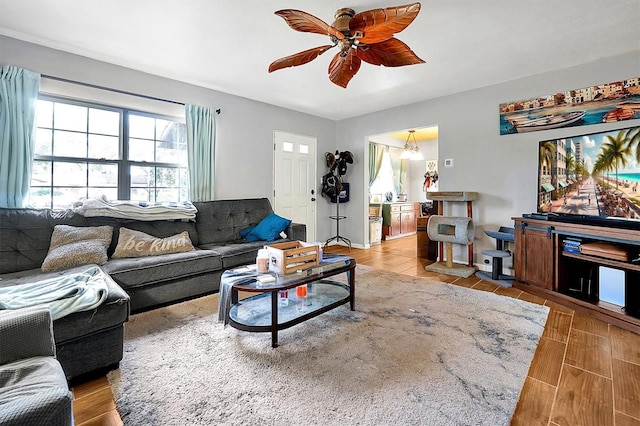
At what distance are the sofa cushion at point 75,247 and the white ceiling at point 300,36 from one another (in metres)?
1.79

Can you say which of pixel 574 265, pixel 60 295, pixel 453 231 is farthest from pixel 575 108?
pixel 60 295

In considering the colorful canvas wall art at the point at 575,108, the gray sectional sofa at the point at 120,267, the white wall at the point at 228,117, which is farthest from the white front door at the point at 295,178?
the colorful canvas wall art at the point at 575,108

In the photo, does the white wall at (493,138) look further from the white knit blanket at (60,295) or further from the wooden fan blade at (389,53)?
the white knit blanket at (60,295)

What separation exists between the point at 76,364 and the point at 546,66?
4910 mm

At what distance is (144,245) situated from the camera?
2.81 meters

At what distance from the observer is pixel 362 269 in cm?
401

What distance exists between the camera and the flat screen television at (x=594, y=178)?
8.60ft

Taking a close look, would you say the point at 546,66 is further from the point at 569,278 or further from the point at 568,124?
the point at 569,278

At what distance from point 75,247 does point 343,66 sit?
2.73 m

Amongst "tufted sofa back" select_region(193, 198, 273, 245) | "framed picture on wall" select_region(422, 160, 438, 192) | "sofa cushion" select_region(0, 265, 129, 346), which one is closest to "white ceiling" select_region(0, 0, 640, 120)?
"tufted sofa back" select_region(193, 198, 273, 245)

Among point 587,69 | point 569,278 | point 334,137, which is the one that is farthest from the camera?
point 334,137

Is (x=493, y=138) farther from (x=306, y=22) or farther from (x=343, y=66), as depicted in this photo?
(x=306, y=22)

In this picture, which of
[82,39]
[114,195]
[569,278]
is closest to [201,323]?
[114,195]

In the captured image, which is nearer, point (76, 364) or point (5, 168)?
point (76, 364)
